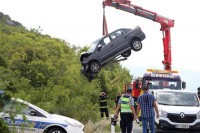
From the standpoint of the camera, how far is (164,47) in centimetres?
2244

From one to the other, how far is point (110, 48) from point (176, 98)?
21.6 feet

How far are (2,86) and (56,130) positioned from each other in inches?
218

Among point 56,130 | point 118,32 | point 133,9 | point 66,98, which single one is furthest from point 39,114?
point 133,9

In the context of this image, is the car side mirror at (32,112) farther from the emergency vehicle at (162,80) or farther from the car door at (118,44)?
the car door at (118,44)

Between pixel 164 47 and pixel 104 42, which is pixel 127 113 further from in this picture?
pixel 164 47

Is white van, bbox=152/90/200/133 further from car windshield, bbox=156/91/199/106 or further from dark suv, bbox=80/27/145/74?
dark suv, bbox=80/27/145/74

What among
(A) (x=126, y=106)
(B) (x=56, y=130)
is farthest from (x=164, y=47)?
(B) (x=56, y=130)

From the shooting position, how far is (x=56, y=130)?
11234mm

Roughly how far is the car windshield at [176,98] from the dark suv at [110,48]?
6114 mm

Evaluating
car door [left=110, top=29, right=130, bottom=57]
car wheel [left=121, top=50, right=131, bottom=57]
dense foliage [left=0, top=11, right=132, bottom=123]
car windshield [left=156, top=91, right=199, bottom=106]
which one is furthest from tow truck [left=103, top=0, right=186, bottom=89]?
car windshield [left=156, top=91, right=199, bottom=106]

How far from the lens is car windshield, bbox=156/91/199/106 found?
14.2 metres

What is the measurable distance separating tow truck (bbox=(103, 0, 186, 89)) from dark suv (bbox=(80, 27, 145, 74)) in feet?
1.96

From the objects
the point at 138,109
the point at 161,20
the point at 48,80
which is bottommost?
the point at 138,109

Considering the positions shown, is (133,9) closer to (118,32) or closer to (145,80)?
(118,32)
